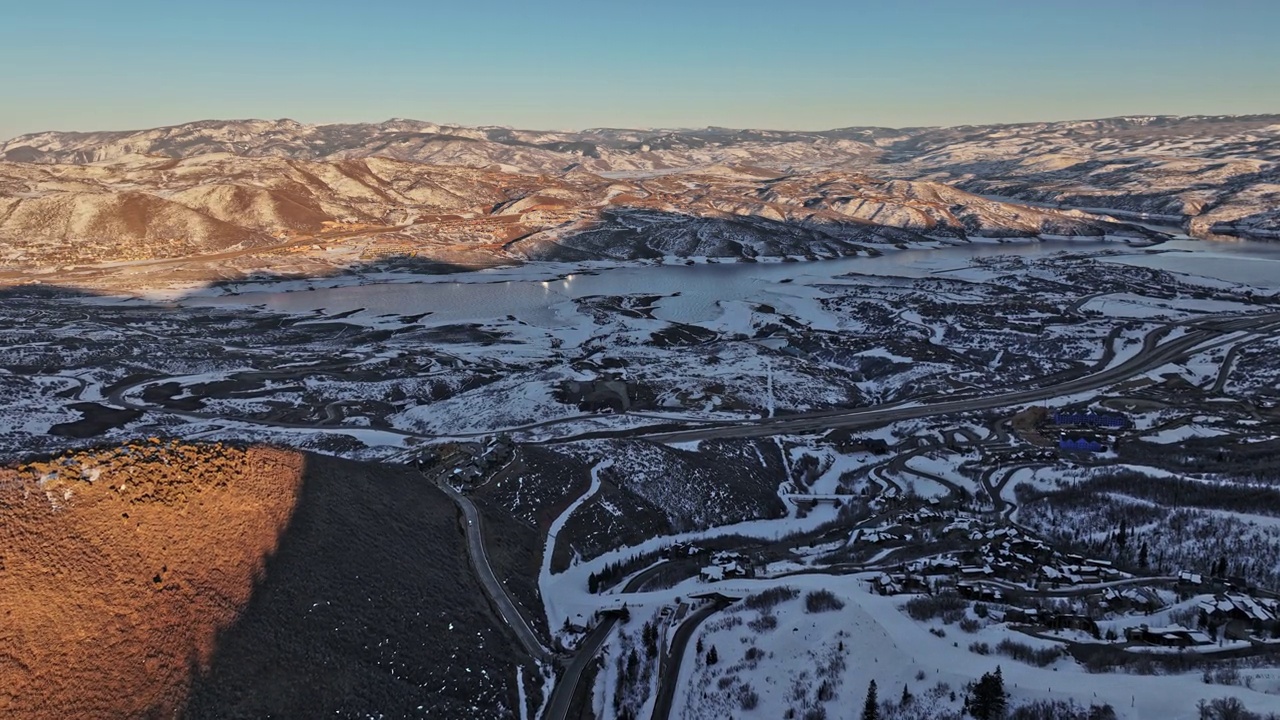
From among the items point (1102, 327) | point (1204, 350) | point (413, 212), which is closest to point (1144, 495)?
point (1204, 350)

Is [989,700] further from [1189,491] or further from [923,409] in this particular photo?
[923,409]

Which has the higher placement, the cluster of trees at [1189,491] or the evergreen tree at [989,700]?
the evergreen tree at [989,700]

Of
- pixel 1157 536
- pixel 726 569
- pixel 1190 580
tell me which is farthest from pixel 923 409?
pixel 1190 580

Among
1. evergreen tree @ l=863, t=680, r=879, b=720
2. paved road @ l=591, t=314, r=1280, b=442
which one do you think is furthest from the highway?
paved road @ l=591, t=314, r=1280, b=442

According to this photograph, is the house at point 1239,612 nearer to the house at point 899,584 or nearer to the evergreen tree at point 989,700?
the house at point 899,584

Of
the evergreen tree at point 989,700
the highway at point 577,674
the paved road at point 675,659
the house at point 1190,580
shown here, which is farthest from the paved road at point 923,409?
the evergreen tree at point 989,700

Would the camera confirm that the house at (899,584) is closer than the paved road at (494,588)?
No

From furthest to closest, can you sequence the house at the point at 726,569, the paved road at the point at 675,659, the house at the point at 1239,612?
the house at the point at 726,569 → the paved road at the point at 675,659 → the house at the point at 1239,612
